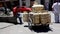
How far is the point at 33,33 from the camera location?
13.1 meters

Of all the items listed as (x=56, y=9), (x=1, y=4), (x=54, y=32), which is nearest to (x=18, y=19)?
(x=56, y=9)

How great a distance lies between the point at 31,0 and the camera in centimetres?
3944

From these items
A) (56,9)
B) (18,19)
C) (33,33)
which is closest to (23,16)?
(18,19)

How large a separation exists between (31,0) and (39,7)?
24.1 meters

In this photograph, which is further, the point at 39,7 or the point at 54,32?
the point at 39,7

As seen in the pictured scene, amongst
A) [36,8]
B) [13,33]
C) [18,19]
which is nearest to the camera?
[13,33]

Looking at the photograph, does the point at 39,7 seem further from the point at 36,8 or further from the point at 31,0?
the point at 31,0

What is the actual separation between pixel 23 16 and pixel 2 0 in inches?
877

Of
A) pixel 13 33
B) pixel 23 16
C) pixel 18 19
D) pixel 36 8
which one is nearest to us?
pixel 13 33

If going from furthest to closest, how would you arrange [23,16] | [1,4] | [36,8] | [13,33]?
[1,4] → [23,16] → [36,8] → [13,33]

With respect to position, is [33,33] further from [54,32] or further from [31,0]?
[31,0]

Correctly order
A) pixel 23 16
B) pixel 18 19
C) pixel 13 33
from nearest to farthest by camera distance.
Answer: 1. pixel 13 33
2. pixel 23 16
3. pixel 18 19

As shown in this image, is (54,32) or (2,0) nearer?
(54,32)

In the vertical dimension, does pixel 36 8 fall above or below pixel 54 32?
above
